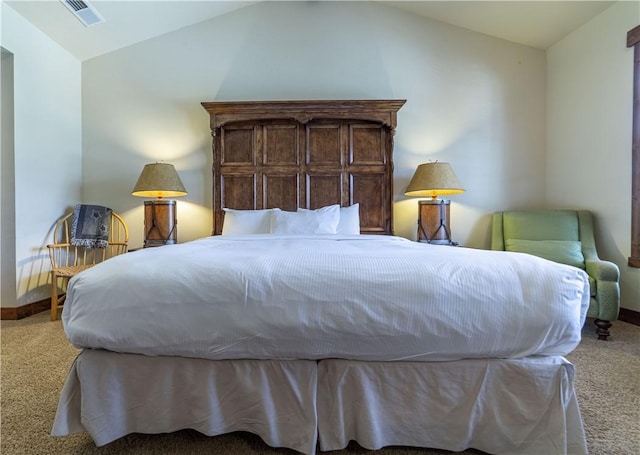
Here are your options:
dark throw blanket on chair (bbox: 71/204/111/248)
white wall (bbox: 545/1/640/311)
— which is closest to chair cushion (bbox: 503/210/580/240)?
white wall (bbox: 545/1/640/311)

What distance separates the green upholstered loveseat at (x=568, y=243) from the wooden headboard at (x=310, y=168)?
119 cm

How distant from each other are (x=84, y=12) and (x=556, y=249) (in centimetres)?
470

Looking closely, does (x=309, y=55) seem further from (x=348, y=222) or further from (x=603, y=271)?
(x=603, y=271)

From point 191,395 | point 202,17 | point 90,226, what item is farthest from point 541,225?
point 90,226

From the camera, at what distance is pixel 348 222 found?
268cm

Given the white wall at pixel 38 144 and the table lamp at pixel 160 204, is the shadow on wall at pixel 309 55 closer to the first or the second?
the table lamp at pixel 160 204

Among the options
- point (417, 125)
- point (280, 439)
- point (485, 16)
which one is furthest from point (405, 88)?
point (280, 439)

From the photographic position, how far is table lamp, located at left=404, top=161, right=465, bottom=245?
8.89 ft

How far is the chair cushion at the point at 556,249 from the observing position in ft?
7.89

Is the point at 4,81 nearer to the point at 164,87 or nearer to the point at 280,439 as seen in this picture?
the point at 164,87

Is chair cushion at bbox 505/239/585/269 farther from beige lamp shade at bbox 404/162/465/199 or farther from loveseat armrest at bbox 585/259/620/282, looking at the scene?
beige lamp shade at bbox 404/162/465/199

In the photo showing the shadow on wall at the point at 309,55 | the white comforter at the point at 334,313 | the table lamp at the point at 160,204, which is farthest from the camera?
the shadow on wall at the point at 309,55

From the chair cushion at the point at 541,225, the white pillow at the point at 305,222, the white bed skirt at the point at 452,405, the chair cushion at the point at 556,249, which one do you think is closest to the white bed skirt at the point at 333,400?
the white bed skirt at the point at 452,405

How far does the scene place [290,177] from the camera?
10.0 ft
